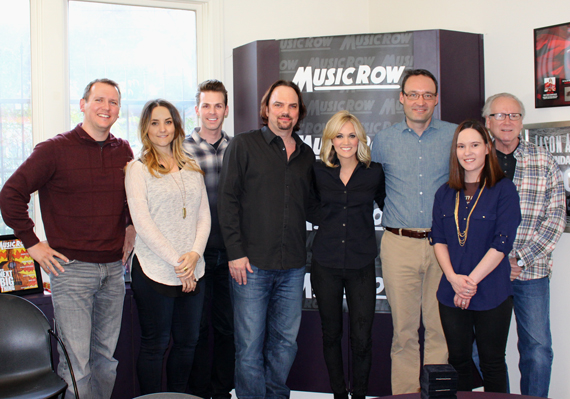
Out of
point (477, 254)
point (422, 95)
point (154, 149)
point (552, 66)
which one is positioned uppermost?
point (552, 66)

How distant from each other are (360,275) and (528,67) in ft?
5.40

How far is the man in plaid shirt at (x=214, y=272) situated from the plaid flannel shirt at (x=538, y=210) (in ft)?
5.24

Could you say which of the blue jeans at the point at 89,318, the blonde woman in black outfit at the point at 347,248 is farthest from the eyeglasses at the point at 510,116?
the blue jeans at the point at 89,318

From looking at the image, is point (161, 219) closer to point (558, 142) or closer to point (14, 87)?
point (14, 87)

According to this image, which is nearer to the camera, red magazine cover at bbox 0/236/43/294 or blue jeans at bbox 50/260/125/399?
blue jeans at bbox 50/260/125/399

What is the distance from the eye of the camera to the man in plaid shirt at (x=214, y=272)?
2523 mm

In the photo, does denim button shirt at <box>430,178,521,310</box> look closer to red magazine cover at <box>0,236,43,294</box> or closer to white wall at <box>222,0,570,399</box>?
white wall at <box>222,0,570,399</box>

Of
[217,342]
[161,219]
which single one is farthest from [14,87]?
[217,342]

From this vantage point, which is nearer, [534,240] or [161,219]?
[161,219]

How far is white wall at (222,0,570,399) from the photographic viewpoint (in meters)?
2.48

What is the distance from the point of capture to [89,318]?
6.84 ft

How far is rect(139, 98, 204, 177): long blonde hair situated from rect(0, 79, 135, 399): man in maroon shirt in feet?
0.50

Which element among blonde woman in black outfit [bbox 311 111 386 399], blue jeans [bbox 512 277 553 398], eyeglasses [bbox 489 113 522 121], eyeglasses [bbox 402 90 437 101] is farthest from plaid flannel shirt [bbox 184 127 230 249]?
blue jeans [bbox 512 277 553 398]

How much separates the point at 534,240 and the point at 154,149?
1.99 m
